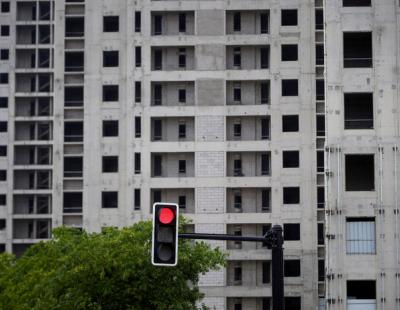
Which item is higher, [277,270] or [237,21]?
[237,21]

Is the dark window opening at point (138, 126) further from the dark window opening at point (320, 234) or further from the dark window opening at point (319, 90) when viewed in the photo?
the dark window opening at point (320, 234)

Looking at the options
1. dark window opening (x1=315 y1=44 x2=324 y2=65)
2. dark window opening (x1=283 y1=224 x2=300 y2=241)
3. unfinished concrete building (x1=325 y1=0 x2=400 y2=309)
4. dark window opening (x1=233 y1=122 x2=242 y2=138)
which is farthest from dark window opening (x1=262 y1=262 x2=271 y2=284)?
unfinished concrete building (x1=325 y1=0 x2=400 y2=309)

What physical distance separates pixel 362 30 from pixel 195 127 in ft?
87.7

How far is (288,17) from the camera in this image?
7581 centimetres

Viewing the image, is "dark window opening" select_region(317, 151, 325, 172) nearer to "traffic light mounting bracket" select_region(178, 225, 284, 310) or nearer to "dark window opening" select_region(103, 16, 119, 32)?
"dark window opening" select_region(103, 16, 119, 32)

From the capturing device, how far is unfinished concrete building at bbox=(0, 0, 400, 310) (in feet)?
241

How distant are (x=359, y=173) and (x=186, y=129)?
89.6 feet

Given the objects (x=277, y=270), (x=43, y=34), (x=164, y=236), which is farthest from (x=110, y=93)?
(x=164, y=236)

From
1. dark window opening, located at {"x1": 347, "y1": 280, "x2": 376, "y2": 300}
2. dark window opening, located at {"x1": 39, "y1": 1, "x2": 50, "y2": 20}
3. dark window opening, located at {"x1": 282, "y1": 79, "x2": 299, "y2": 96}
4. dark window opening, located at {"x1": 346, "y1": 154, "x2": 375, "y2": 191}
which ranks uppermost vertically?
dark window opening, located at {"x1": 39, "y1": 1, "x2": 50, "y2": 20}

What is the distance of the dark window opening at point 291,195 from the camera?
73750 millimetres

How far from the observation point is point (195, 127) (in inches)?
2926

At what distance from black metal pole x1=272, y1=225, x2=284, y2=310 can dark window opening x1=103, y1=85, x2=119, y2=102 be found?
58.8m

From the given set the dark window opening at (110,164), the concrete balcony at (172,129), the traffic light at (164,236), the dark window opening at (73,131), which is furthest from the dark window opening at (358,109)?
the traffic light at (164,236)

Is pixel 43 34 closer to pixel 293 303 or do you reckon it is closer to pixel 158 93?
pixel 158 93
